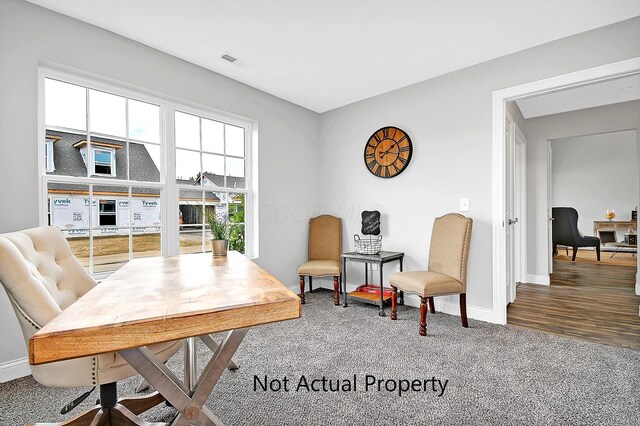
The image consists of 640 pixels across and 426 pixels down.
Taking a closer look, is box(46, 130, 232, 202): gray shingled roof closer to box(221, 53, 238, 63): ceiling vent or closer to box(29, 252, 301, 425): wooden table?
box(221, 53, 238, 63): ceiling vent

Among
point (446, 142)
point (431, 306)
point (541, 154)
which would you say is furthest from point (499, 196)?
point (541, 154)

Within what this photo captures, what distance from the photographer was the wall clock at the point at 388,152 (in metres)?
3.71

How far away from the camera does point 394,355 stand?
7.68ft

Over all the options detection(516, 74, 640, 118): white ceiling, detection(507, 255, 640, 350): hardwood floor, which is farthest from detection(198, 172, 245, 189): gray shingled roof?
detection(516, 74, 640, 118): white ceiling

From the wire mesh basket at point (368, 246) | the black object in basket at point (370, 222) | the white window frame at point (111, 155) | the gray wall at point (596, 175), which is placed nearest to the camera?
the white window frame at point (111, 155)

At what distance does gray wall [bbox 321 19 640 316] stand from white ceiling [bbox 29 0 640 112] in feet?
0.50

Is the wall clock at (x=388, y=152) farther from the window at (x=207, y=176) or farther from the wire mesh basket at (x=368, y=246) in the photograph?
the window at (x=207, y=176)

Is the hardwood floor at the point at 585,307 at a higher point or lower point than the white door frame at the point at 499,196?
lower

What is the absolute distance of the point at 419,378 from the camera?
2020mm

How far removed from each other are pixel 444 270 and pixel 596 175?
7678 mm

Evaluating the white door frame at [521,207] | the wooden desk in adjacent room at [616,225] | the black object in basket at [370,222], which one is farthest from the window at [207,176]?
the wooden desk in adjacent room at [616,225]

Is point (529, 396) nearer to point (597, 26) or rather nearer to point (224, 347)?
point (224, 347)

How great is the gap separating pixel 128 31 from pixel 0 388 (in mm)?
2668

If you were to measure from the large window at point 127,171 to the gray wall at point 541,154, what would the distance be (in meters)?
4.43
